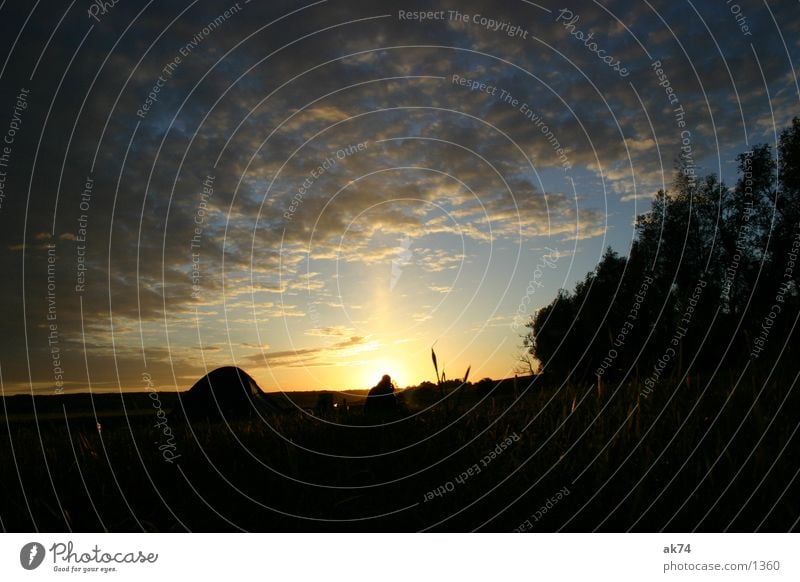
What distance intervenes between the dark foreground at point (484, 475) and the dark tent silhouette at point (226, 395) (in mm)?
7220

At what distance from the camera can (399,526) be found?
477 centimetres

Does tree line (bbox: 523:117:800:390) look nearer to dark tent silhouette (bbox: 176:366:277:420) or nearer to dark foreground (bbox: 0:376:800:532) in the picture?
dark tent silhouette (bbox: 176:366:277:420)

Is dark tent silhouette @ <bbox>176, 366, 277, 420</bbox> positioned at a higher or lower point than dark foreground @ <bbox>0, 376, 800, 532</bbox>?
higher

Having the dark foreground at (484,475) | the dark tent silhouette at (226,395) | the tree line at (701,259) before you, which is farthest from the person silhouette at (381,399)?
the tree line at (701,259)

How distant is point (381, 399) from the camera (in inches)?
367

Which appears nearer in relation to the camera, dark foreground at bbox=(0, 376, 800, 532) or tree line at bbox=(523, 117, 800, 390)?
dark foreground at bbox=(0, 376, 800, 532)

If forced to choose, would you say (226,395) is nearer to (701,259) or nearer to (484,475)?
(484,475)

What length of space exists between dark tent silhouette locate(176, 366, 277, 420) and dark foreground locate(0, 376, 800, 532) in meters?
7.22

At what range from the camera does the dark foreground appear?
4477 millimetres

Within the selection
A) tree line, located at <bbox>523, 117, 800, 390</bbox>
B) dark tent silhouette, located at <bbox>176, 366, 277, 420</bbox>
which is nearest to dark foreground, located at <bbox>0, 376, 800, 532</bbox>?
dark tent silhouette, located at <bbox>176, 366, 277, 420</bbox>

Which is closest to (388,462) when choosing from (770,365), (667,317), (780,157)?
(770,365)

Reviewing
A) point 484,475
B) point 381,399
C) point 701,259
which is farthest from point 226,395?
point 701,259

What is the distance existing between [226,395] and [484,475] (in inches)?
416
